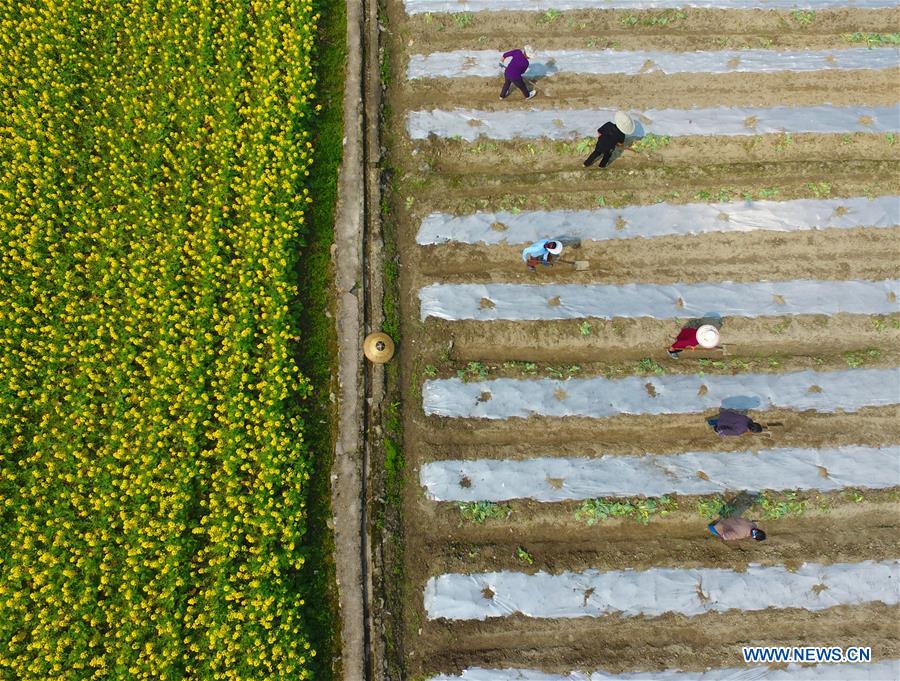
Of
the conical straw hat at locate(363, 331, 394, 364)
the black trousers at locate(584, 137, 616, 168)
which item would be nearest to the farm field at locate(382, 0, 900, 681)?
the black trousers at locate(584, 137, 616, 168)

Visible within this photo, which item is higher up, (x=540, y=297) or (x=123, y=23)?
(x=123, y=23)

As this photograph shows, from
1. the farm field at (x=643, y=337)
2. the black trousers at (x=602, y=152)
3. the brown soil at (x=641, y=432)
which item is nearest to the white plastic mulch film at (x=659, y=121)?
the farm field at (x=643, y=337)

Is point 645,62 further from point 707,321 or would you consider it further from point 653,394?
point 653,394

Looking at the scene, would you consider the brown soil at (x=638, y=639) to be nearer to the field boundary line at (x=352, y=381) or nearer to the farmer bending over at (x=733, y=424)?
the field boundary line at (x=352, y=381)

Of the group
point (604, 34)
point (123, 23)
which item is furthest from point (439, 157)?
point (123, 23)

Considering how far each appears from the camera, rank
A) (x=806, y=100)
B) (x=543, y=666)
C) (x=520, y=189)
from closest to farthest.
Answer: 1. (x=543, y=666)
2. (x=520, y=189)
3. (x=806, y=100)

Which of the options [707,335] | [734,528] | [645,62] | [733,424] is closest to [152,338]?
[707,335]

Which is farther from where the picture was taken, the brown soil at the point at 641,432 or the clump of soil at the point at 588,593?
the brown soil at the point at 641,432

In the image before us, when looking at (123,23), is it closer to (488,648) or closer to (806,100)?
(488,648)

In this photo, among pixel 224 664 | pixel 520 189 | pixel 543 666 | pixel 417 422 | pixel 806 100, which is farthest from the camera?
pixel 806 100
